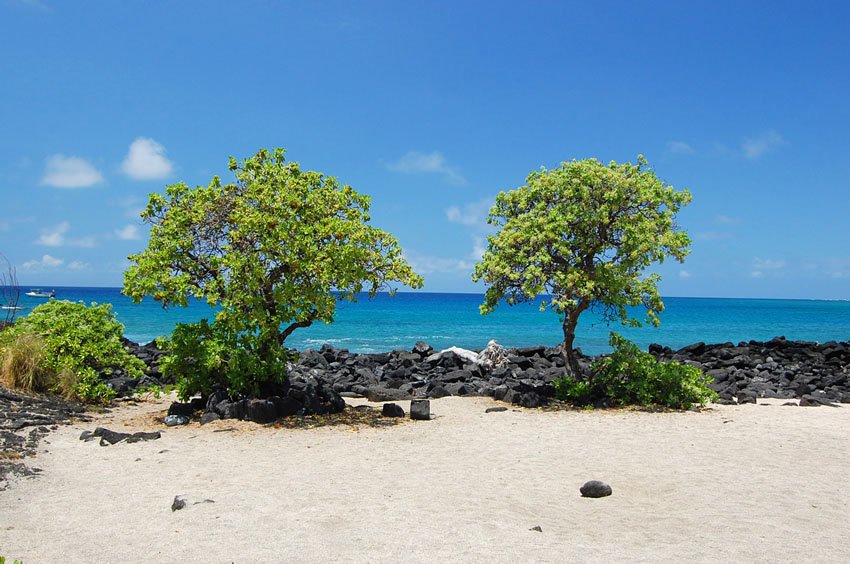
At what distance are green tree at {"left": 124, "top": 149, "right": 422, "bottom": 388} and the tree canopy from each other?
2 cm

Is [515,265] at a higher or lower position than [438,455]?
higher

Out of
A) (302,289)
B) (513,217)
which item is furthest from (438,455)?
(513,217)

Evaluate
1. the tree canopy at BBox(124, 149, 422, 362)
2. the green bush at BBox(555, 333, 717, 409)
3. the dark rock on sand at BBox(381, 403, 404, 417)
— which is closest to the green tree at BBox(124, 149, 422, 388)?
the tree canopy at BBox(124, 149, 422, 362)

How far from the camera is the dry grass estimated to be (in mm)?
15203

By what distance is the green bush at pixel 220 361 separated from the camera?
14.3 meters

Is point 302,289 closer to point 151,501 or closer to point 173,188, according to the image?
point 173,188

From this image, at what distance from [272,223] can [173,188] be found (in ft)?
9.68

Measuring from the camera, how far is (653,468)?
10.4 m

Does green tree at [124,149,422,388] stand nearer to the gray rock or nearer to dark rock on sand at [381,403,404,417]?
dark rock on sand at [381,403,404,417]

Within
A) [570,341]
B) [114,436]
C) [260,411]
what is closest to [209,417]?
[260,411]

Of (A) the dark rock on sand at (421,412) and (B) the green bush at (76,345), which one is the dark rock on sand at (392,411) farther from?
(B) the green bush at (76,345)

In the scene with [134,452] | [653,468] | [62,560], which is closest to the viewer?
[62,560]

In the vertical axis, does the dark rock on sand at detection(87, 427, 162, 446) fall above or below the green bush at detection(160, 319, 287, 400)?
below

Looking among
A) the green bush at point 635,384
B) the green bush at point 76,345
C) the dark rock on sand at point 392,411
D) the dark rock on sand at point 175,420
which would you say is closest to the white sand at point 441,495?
the dark rock on sand at point 175,420
